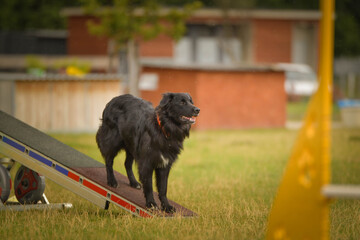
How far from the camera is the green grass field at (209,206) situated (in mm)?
5848

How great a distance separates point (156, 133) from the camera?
6438 millimetres

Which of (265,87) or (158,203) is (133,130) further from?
(265,87)

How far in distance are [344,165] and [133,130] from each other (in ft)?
21.2

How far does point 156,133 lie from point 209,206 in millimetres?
1516

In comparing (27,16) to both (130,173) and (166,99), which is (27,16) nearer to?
(130,173)

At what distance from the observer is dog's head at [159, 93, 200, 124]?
249 inches

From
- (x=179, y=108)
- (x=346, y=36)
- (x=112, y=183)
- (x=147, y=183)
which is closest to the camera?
(x=179, y=108)

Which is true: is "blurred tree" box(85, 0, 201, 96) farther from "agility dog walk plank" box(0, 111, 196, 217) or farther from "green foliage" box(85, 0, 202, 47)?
"agility dog walk plank" box(0, 111, 196, 217)

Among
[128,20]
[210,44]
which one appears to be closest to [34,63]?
[128,20]

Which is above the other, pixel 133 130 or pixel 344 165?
pixel 133 130

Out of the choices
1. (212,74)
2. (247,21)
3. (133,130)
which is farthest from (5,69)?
(133,130)

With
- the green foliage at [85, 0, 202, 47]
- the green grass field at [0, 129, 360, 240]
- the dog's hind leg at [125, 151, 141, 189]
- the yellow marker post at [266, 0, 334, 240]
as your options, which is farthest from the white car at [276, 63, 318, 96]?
the yellow marker post at [266, 0, 334, 240]

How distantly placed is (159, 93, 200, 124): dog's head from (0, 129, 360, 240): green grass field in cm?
108

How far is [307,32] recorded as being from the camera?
36312mm
